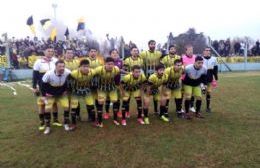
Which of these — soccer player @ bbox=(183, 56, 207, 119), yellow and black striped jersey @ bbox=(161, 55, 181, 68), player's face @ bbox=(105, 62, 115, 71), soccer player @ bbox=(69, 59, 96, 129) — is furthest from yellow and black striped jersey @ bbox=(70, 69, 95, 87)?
soccer player @ bbox=(183, 56, 207, 119)

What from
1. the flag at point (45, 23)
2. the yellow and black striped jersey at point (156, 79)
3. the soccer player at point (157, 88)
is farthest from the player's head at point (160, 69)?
the flag at point (45, 23)

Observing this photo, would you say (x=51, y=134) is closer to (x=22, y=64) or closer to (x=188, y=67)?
(x=188, y=67)

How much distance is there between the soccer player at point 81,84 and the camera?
395 inches

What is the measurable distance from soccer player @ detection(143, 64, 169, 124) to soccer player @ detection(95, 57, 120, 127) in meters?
0.91

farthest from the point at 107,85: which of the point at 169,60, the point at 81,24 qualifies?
the point at 81,24

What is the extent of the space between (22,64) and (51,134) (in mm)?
22205

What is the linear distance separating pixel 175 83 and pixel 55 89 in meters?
3.74

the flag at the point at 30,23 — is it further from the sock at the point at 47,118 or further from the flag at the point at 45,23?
the sock at the point at 47,118

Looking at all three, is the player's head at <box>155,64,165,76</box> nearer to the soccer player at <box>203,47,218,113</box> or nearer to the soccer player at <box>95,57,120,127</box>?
the soccer player at <box>95,57,120,127</box>

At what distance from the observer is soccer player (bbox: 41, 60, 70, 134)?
390 inches

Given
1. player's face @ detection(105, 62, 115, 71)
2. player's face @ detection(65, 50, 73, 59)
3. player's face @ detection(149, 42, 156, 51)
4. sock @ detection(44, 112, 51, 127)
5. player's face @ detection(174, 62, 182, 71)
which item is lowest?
sock @ detection(44, 112, 51, 127)

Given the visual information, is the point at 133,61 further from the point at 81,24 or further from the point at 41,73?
the point at 81,24

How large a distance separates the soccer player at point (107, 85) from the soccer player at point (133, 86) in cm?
24

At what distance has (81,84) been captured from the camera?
33.8ft
